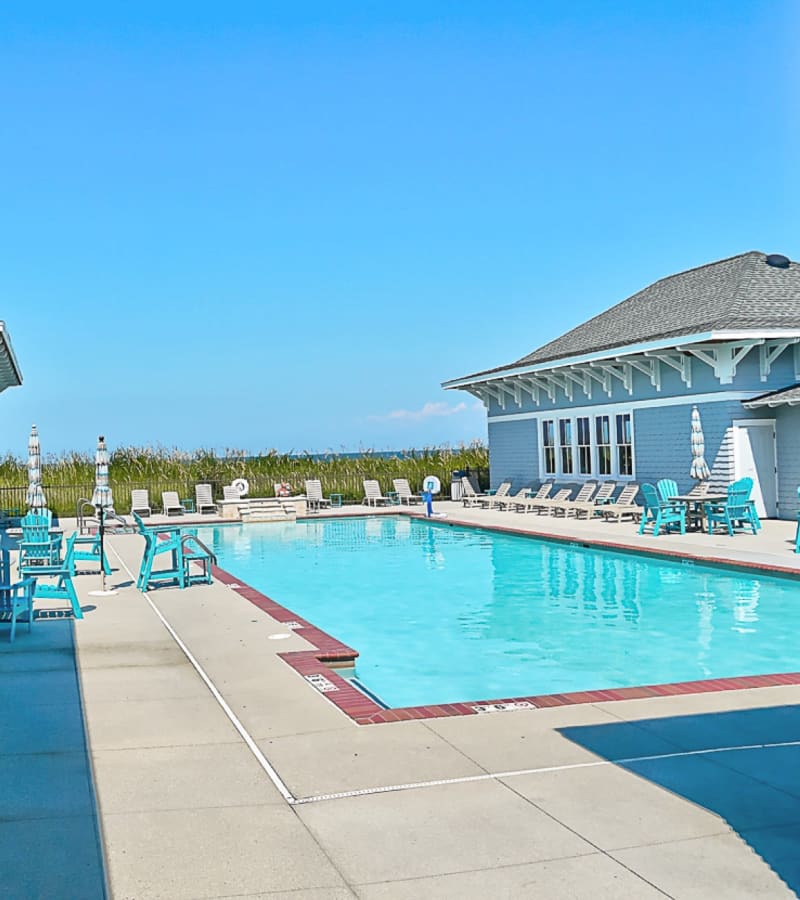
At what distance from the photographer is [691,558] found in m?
13.5

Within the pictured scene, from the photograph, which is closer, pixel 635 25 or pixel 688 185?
pixel 635 25

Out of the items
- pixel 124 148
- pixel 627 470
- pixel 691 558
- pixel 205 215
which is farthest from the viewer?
pixel 205 215

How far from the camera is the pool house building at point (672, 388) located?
1752 centimetres

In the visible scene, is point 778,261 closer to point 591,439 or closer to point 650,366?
point 650,366

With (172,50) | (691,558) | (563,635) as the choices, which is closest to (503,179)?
(172,50)

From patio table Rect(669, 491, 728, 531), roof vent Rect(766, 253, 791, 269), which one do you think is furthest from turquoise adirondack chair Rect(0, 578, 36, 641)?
roof vent Rect(766, 253, 791, 269)

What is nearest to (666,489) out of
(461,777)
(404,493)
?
(404,493)

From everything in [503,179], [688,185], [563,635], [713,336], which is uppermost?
[503,179]

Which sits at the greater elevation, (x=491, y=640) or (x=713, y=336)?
(x=713, y=336)

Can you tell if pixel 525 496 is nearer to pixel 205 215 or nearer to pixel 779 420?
pixel 779 420

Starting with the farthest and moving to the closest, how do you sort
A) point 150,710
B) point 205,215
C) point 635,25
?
1. point 205,215
2. point 635,25
3. point 150,710

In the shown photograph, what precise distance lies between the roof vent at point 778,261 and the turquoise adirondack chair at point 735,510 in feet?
20.7

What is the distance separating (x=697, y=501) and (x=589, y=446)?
6.11 meters

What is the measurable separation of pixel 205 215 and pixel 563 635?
23558 millimetres
